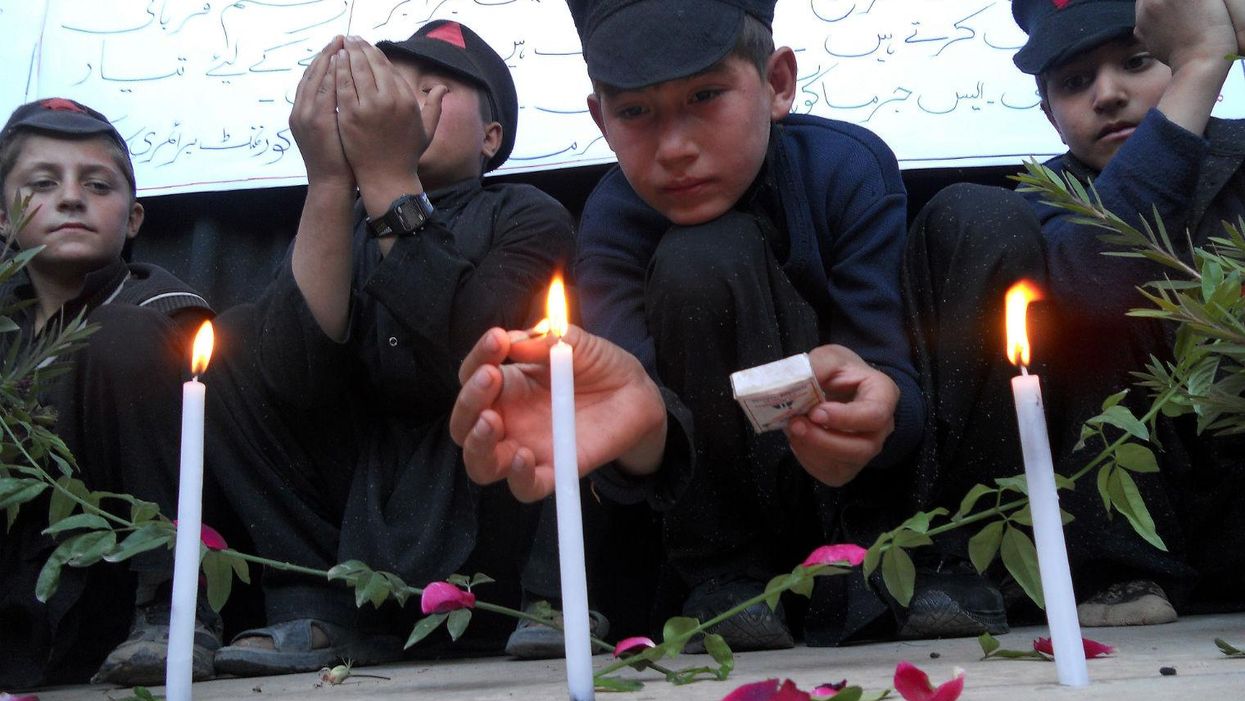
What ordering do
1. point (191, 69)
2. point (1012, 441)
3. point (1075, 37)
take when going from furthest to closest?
point (191, 69) → point (1075, 37) → point (1012, 441)

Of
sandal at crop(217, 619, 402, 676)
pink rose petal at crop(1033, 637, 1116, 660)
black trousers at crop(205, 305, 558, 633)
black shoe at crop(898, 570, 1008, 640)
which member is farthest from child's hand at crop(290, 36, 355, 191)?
pink rose petal at crop(1033, 637, 1116, 660)

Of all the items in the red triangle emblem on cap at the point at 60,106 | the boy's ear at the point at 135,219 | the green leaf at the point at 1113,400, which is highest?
the red triangle emblem on cap at the point at 60,106

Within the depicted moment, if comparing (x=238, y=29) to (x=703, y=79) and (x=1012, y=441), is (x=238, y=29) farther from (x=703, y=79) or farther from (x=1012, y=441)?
(x=1012, y=441)

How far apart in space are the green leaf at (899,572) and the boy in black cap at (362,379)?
51 centimetres

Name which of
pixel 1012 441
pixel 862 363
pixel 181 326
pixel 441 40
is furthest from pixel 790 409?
pixel 441 40

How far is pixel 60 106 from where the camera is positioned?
163cm

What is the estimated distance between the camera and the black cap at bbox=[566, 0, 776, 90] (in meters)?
1.18

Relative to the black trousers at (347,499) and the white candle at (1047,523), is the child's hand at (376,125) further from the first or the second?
the white candle at (1047,523)

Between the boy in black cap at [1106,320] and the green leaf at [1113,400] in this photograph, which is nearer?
the green leaf at [1113,400]

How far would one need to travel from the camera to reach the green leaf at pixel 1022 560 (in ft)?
2.36

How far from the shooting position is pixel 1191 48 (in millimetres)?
1218

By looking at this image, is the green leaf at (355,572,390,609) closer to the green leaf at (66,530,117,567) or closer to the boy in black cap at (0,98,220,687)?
the green leaf at (66,530,117,567)

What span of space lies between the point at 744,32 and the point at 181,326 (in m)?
0.71

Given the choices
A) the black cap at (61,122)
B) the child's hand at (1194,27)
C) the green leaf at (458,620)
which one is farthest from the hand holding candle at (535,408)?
the black cap at (61,122)
